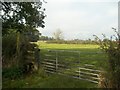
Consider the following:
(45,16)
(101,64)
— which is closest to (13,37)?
(45,16)

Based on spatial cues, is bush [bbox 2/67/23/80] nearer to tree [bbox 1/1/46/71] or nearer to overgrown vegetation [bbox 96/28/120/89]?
tree [bbox 1/1/46/71]

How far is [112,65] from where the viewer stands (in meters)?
8.21

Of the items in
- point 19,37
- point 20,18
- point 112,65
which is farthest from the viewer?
point 20,18

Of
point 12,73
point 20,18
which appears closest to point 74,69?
point 12,73

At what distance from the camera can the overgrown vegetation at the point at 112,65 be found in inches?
318

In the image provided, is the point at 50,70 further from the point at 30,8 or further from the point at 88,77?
the point at 30,8

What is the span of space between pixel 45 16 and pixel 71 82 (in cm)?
982

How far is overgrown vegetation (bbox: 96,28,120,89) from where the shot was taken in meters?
8.08

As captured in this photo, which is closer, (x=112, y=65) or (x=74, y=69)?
(x=112, y=65)

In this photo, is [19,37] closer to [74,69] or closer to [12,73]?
[12,73]

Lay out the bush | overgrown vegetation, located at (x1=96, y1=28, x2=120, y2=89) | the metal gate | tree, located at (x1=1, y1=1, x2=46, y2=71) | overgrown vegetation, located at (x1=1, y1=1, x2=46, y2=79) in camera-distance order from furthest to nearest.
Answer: tree, located at (x1=1, y1=1, x2=46, y2=71)
overgrown vegetation, located at (x1=1, y1=1, x2=46, y2=79)
the bush
the metal gate
overgrown vegetation, located at (x1=96, y1=28, x2=120, y2=89)

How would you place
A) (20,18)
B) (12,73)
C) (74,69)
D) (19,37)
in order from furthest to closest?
1. (20,18)
2. (19,37)
3. (12,73)
4. (74,69)

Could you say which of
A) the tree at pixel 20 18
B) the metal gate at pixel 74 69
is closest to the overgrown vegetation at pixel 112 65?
the metal gate at pixel 74 69

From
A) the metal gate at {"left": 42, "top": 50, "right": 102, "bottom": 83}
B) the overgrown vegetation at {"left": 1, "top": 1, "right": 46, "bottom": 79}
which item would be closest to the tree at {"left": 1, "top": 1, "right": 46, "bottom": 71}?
the overgrown vegetation at {"left": 1, "top": 1, "right": 46, "bottom": 79}
